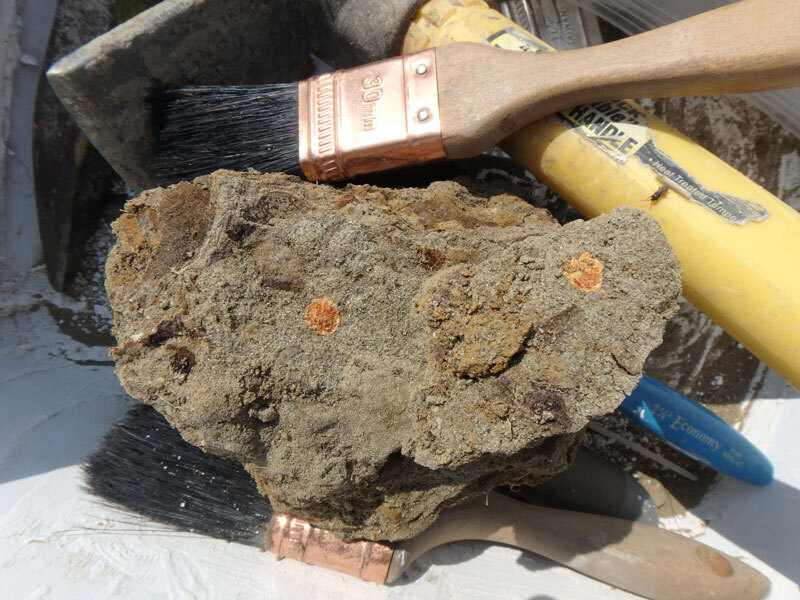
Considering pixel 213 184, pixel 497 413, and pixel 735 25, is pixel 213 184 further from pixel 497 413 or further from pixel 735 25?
pixel 735 25

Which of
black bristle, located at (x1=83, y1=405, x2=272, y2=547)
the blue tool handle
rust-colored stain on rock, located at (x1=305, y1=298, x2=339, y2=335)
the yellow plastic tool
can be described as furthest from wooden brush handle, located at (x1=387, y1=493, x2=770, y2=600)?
rust-colored stain on rock, located at (x1=305, y1=298, x2=339, y2=335)

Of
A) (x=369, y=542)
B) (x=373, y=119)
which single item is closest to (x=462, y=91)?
(x=373, y=119)

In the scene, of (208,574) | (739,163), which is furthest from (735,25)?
(208,574)

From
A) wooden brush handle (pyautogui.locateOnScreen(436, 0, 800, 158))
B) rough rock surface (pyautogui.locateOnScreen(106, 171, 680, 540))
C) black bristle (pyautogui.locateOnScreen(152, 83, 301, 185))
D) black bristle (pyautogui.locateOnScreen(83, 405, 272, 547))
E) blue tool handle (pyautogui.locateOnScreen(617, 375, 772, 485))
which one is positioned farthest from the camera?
blue tool handle (pyautogui.locateOnScreen(617, 375, 772, 485))

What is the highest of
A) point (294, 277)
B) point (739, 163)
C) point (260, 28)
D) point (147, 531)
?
point (260, 28)

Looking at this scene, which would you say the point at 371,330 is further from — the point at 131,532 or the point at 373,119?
the point at 131,532

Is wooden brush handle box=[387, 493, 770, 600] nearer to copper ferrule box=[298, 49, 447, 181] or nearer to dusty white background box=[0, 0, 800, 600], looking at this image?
dusty white background box=[0, 0, 800, 600]
